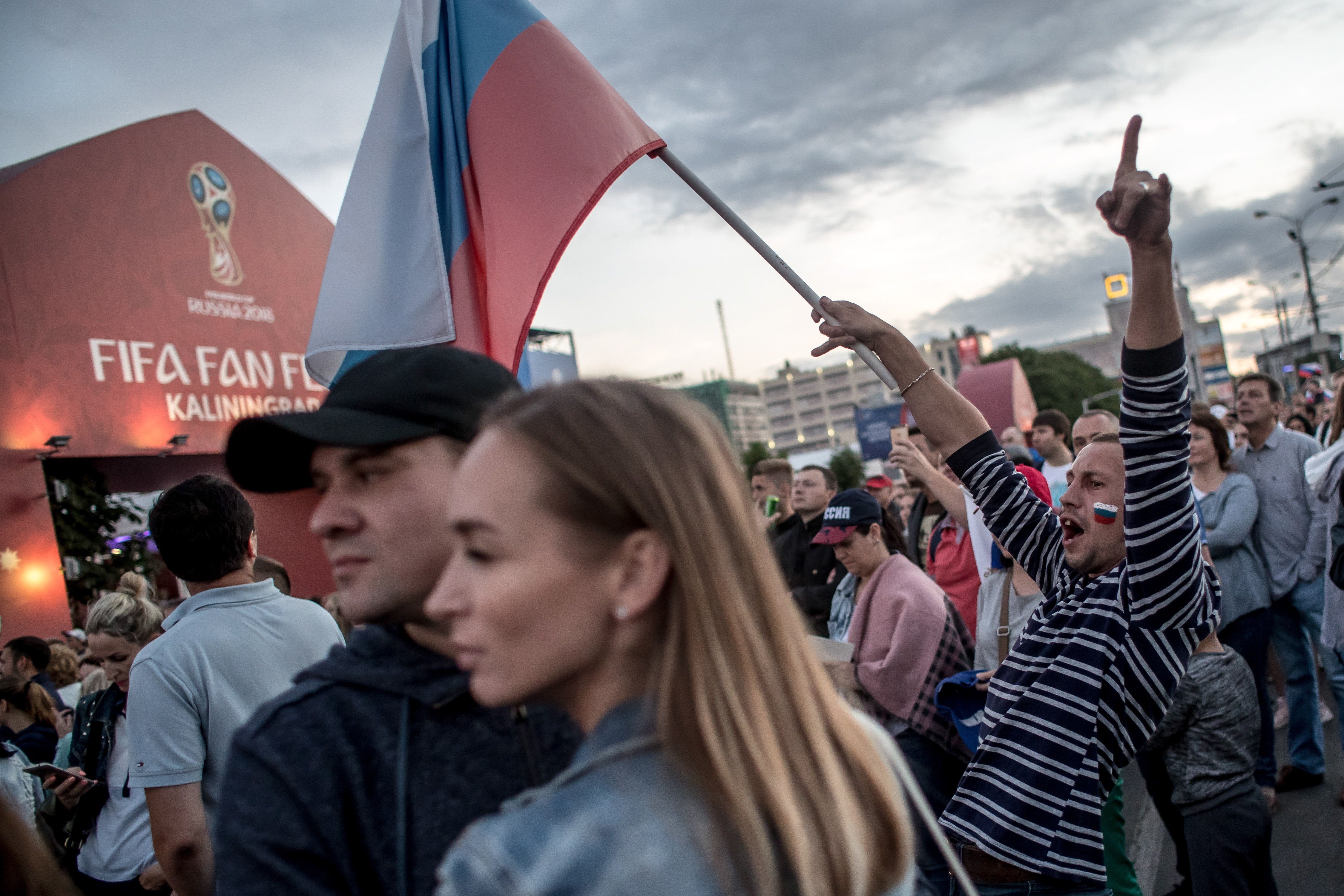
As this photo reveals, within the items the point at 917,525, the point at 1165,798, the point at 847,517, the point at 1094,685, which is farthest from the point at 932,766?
the point at 917,525

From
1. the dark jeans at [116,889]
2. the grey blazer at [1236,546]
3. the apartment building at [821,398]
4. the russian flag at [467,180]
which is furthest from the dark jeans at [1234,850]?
the apartment building at [821,398]

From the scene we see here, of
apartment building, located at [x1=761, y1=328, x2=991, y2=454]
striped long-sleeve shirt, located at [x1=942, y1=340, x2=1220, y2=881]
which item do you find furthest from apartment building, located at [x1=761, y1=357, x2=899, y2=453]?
striped long-sleeve shirt, located at [x1=942, y1=340, x2=1220, y2=881]

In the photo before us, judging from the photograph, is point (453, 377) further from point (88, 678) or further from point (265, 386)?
point (265, 386)

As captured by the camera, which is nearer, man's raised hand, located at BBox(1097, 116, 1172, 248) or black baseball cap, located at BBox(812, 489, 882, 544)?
man's raised hand, located at BBox(1097, 116, 1172, 248)

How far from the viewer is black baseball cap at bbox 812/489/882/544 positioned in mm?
4641

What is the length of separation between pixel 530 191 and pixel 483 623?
8.84ft

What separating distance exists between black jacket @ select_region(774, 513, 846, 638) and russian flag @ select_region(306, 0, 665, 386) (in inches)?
127

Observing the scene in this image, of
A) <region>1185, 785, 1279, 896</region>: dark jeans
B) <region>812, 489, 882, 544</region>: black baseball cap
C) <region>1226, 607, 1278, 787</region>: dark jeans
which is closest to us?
<region>1185, 785, 1279, 896</region>: dark jeans

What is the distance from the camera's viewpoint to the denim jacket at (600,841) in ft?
2.96

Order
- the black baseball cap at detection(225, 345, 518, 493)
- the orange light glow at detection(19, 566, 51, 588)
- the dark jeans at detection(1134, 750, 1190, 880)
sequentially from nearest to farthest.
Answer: the black baseball cap at detection(225, 345, 518, 493) → the dark jeans at detection(1134, 750, 1190, 880) → the orange light glow at detection(19, 566, 51, 588)

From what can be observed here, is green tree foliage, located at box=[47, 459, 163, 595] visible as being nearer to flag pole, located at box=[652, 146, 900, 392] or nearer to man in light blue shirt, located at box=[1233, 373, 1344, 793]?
flag pole, located at box=[652, 146, 900, 392]

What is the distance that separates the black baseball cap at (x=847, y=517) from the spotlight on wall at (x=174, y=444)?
14.5 meters

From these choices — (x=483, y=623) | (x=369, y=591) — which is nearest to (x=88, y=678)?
(x=369, y=591)

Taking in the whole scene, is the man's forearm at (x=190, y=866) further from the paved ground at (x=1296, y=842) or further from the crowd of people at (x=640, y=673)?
the paved ground at (x=1296, y=842)
